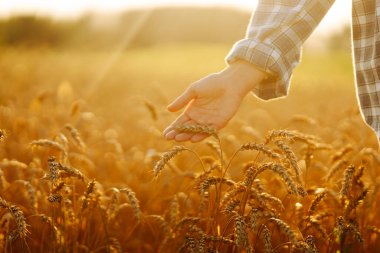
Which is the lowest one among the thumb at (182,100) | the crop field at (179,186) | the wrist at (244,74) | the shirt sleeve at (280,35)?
the crop field at (179,186)

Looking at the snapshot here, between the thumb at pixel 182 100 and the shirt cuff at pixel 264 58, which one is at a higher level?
the shirt cuff at pixel 264 58

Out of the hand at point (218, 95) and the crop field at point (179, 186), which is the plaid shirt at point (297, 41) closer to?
the hand at point (218, 95)

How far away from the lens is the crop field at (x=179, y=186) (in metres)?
2.02

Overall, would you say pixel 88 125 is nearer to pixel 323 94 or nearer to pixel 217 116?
pixel 217 116

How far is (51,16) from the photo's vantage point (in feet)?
104

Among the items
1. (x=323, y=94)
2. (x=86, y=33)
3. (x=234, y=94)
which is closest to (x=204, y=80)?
(x=234, y=94)

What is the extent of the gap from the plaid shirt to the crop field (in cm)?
32

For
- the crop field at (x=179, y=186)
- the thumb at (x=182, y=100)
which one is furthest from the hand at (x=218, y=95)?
the crop field at (x=179, y=186)

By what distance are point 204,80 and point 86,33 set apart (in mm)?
34518

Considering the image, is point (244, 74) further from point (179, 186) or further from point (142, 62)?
point (142, 62)

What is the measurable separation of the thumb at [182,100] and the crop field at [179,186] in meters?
0.24

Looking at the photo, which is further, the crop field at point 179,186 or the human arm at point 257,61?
the human arm at point 257,61

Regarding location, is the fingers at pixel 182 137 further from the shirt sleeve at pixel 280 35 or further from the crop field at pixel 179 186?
the shirt sleeve at pixel 280 35

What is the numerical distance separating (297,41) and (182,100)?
616 millimetres
